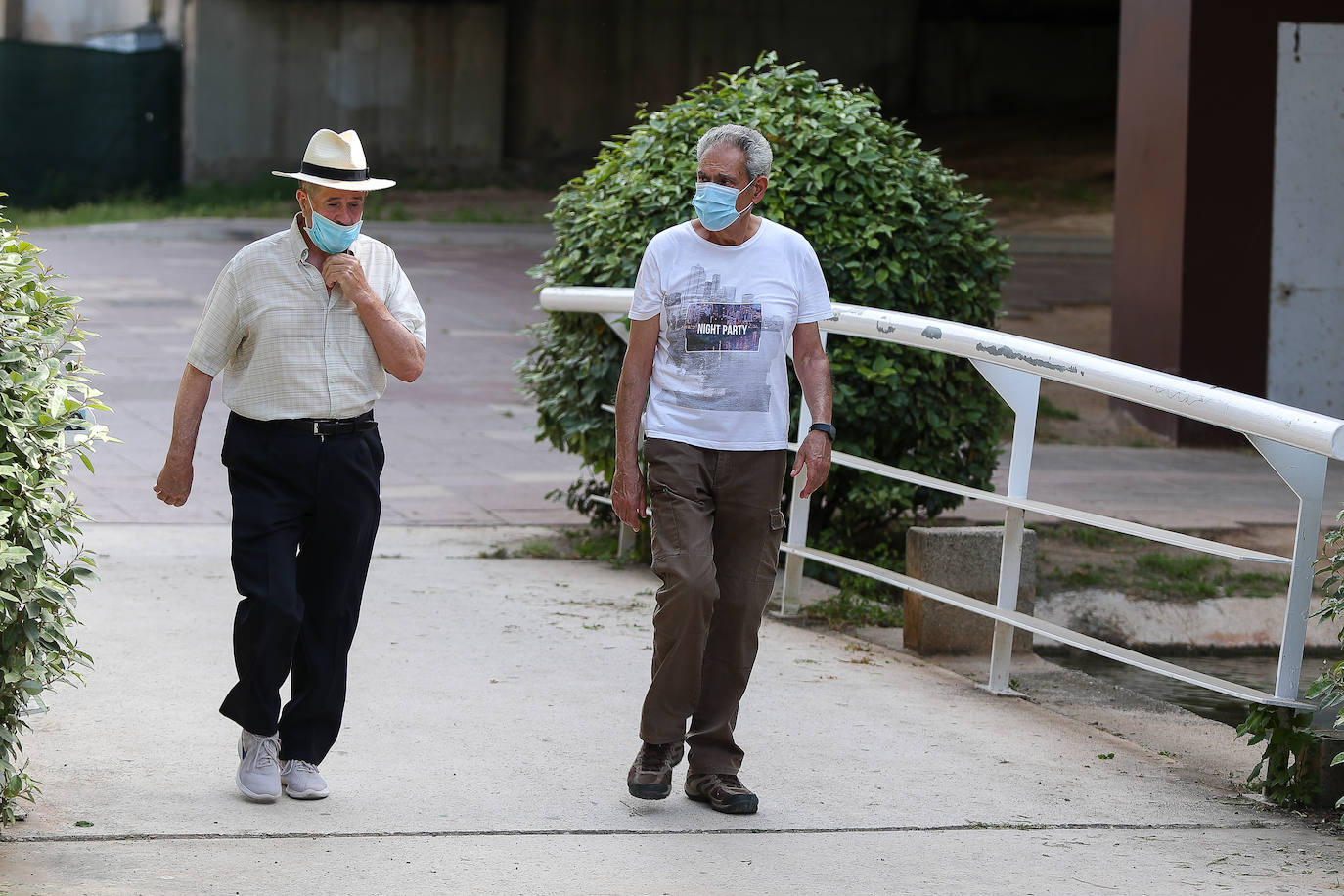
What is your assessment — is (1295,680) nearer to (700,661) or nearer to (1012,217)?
(700,661)

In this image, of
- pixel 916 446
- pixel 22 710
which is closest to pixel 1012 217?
pixel 916 446

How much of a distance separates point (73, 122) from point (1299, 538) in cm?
2818

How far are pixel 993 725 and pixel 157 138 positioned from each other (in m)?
27.9

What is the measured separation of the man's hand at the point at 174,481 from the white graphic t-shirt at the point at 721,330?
3.84ft

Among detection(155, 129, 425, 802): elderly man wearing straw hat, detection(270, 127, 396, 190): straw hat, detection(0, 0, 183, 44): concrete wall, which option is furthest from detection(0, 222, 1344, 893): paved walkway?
detection(0, 0, 183, 44): concrete wall

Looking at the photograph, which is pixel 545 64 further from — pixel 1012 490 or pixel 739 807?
pixel 739 807

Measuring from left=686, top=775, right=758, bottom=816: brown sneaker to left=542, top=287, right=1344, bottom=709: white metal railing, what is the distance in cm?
126

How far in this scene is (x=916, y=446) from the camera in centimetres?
759

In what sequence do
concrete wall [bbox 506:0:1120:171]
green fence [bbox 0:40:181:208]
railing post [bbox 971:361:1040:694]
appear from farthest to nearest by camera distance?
concrete wall [bbox 506:0:1120:171]
green fence [bbox 0:40:181:208]
railing post [bbox 971:361:1040:694]

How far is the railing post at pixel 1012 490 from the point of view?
18.3 feet

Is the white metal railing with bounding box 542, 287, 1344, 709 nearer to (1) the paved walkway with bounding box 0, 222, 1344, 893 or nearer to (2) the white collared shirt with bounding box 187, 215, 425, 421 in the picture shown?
(1) the paved walkway with bounding box 0, 222, 1344, 893

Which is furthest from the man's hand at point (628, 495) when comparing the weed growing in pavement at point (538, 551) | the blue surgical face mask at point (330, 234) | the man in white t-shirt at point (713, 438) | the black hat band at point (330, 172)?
the weed growing in pavement at point (538, 551)

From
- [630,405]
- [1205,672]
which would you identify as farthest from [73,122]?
[630,405]

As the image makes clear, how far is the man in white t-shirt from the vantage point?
4492mm
